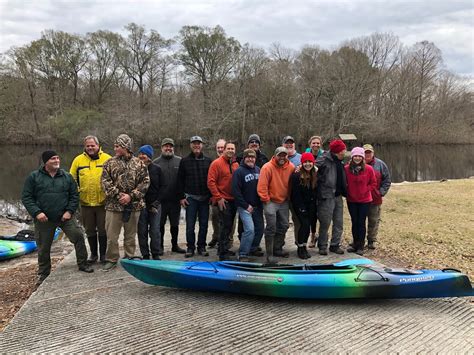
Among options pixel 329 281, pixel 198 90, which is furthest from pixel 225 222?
pixel 198 90

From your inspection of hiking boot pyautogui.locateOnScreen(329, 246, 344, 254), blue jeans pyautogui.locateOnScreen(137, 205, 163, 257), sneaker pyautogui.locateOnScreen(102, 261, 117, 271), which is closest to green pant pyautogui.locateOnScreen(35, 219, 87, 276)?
sneaker pyautogui.locateOnScreen(102, 261, 117, 271)

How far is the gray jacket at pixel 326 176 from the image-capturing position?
222 inches

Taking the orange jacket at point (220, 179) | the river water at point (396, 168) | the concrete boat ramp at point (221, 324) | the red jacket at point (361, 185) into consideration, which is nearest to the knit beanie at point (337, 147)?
the red jacket at point (361, 185)

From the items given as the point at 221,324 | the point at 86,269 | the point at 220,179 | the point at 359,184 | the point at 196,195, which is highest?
the point at 220,179

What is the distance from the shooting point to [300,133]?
4381cm

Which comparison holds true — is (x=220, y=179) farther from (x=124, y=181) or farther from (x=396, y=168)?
(x=396, y=168)

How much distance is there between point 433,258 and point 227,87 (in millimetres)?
39078

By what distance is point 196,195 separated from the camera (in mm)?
5695

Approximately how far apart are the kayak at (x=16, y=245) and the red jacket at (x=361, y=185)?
695 cm

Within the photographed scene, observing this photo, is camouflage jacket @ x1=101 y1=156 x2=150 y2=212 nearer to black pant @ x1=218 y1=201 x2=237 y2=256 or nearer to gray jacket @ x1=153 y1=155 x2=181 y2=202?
gray jacket @ x1=153 y1=155 x2=181 y2=202

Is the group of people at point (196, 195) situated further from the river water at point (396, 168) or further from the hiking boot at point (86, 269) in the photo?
the river water at point (396, 168)

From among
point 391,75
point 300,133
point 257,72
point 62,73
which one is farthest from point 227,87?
point 391,75

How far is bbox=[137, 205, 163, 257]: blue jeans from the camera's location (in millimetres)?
5422

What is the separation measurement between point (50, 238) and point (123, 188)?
1.32m
